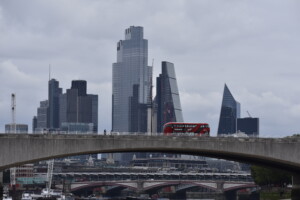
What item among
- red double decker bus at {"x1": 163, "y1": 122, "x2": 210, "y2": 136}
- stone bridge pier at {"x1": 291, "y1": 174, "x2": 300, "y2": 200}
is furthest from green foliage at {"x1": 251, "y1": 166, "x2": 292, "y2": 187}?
red double decker bus at {"x1": 163, "y1": 122, "x2": 210, "y2": 136}

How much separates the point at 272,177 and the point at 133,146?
7497 centimetres

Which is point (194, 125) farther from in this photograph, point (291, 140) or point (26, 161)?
point (26, 161)

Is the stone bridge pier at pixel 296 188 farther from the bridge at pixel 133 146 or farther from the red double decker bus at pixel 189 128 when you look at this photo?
the red double decker bus at pixel 189 128

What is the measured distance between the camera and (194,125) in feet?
420

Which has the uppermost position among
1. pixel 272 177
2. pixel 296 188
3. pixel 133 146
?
pixel 133 146

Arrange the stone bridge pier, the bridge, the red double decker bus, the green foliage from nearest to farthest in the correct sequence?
the bridge
the stone bridge pier
the red double decker bus
the green foliage

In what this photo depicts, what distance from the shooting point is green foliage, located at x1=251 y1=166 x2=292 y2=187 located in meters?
166

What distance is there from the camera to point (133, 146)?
104 m

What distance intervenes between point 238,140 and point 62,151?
88.8 feet

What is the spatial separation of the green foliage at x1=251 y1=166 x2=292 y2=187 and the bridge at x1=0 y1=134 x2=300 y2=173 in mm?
53379

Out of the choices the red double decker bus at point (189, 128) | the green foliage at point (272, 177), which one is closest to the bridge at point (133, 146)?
the red double decker bus at point (189, 128)

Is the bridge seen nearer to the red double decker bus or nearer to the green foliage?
the red double decker bus

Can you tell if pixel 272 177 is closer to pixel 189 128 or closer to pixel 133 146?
pixel 189 128

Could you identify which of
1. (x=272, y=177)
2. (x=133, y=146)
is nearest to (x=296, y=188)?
(x=133, y=146)
